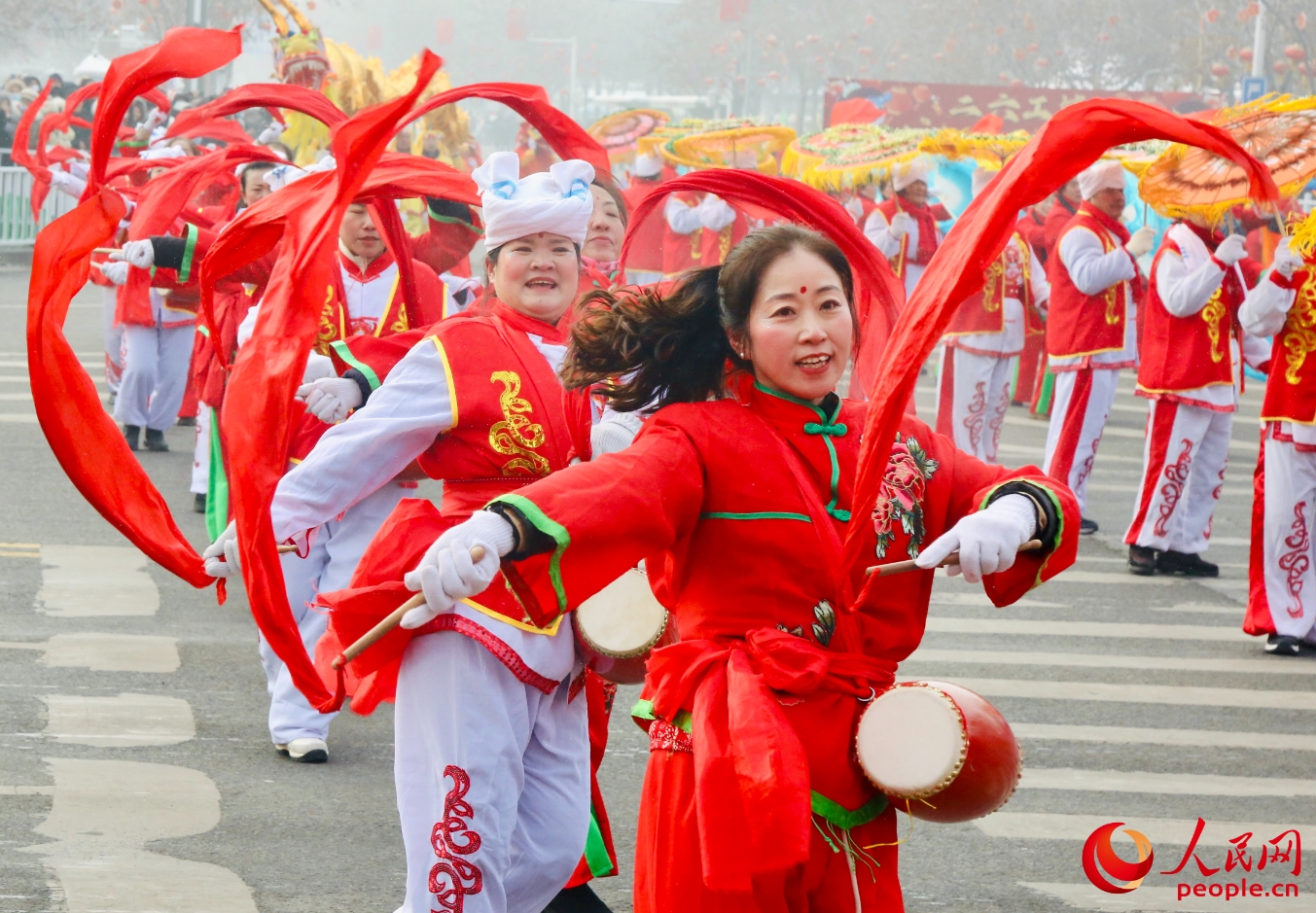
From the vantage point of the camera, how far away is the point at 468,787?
12.1ft

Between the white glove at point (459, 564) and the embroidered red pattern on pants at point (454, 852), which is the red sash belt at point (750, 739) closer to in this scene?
the white glove at point (459, 564)

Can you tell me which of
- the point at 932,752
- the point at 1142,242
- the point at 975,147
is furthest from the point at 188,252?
the point at 975,147

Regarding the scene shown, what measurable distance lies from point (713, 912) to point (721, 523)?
2.08ft

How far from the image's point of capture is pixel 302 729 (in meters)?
5.76

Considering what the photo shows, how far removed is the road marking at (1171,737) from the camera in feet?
21.0

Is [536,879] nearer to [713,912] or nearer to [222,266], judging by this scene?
[713,912]

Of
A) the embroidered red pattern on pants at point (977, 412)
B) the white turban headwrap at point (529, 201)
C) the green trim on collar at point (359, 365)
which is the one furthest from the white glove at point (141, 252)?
the embroidered red pattern on pants at point (977, 412)

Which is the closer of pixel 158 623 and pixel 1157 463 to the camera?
pixel 158 623

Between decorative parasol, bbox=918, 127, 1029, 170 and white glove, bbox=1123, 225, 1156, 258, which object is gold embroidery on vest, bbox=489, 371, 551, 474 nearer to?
white glove, bbox=1123, 225, 1156, 258

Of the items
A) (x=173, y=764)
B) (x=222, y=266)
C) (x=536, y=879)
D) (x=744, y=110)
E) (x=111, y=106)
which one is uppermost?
(x=111, y=106)

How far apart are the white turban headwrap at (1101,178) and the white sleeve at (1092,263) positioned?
0.75 feet

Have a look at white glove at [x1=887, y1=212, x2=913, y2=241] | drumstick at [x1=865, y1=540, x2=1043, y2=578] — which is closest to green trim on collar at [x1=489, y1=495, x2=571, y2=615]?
drumstick at [x1=865, y1=540, x2=1043, y2=578]

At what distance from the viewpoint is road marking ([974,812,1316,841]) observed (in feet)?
17.4

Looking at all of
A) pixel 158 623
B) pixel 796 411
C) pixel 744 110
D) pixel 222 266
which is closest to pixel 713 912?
pixel 796 411
